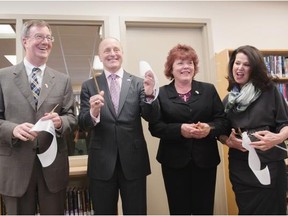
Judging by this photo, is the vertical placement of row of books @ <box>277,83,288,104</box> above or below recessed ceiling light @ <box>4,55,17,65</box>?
below

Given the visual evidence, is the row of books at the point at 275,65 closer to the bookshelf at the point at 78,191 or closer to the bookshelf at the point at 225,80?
the bookshelf at the point at 225,80

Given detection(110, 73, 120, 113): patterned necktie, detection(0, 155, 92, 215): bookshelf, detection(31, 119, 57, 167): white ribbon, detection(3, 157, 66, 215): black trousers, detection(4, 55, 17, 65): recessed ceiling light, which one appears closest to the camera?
detection(31, 119, 57, 167): white ribbon

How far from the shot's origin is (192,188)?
73.8 inches

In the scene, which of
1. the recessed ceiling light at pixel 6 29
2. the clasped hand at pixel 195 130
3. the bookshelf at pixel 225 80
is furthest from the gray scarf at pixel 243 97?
the recessed ceiling light at pixel 6 29

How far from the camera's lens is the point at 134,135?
172 centimetres

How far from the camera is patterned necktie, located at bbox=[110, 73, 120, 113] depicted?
1.75 m

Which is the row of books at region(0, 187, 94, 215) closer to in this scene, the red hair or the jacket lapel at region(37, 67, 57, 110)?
the jacket lapel at region(37, 67, 57, 110)

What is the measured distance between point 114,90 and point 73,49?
2.29 m

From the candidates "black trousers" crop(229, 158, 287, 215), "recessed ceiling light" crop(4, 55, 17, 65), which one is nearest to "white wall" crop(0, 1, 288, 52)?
"recessed ceiling light" crop(4, 55, 17, 65)

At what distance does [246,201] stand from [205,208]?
0.28m

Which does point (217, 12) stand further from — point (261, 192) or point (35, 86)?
point (35, 86)

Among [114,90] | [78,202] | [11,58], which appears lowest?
[78,202]

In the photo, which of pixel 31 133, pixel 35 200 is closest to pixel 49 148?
pixel 31 133

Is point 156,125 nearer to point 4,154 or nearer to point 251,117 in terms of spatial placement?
point 251,117
